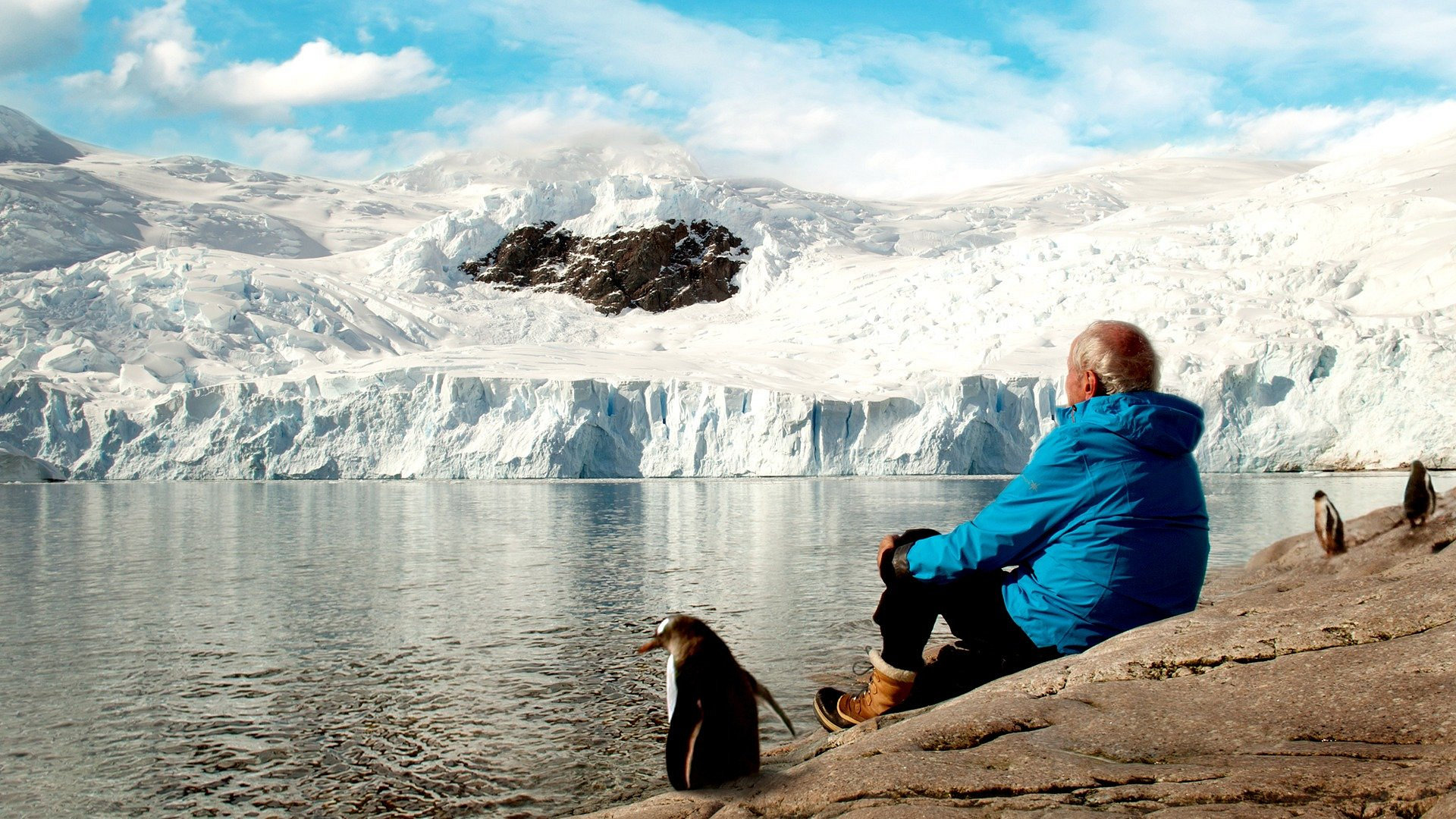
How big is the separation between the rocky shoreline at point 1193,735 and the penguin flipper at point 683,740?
5 cm

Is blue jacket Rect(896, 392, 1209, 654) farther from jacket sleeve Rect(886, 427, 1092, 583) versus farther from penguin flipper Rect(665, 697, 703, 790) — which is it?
penguin flipper Rect(665, 697, 703, 790)

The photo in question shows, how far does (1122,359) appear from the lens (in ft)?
7.10

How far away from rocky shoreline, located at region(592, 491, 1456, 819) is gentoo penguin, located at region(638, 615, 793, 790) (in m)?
0.06

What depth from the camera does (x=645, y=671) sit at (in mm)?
4297

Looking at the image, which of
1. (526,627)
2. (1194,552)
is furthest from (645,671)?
(1194,552)

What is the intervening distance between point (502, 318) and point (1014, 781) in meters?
37.1

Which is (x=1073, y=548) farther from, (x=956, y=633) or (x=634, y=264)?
(x=634, y=264)

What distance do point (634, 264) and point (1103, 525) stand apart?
141ft

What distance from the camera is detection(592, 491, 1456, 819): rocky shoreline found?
1524mm

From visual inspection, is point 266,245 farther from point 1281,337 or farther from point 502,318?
point 1281,337

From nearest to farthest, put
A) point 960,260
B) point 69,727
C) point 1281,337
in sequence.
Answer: point 69,727 < point 1281,337 < point 960,260

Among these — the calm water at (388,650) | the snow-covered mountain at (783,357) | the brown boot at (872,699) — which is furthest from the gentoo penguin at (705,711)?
the snow-covered mountain at (783,357)

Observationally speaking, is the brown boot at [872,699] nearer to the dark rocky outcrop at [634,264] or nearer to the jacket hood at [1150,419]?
the jacket hood at [1150,419]

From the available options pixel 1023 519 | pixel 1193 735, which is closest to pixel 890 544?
pixel 1023 519
